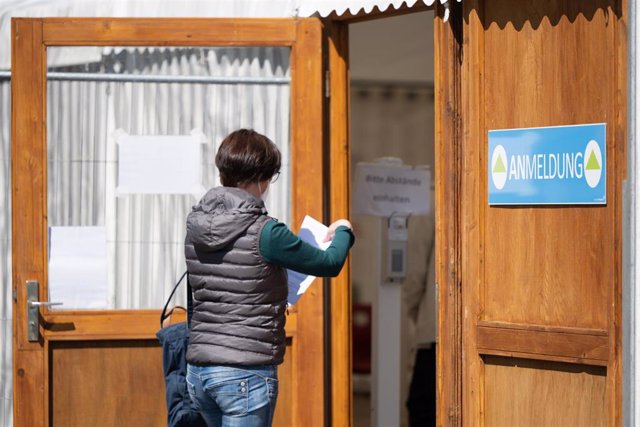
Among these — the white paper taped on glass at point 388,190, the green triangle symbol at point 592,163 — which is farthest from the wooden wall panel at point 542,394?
the white paper taped on glass at point 388,190

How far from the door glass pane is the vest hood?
1366mm

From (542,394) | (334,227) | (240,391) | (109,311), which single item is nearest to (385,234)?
(109,311)

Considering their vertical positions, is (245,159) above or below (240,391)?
above

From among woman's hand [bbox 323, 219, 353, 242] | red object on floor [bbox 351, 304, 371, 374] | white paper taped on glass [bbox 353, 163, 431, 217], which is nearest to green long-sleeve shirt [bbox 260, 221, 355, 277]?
woman's hand [bbox 323, 219, 353, 242]

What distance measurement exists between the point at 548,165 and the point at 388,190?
2.03m

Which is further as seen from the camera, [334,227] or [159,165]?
[159,165]

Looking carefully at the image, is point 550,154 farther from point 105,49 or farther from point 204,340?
point 105,49

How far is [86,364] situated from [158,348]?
0.32 meters

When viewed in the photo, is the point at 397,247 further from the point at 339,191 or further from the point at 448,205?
the point at 448,205

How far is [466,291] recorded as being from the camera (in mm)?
4383

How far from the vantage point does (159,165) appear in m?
4.80

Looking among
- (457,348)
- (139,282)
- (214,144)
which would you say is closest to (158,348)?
(139,282)

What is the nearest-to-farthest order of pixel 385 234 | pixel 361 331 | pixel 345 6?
pixel 345 6 → pixel 385 234 → pixel 361 331

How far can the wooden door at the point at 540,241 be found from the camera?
395cm
